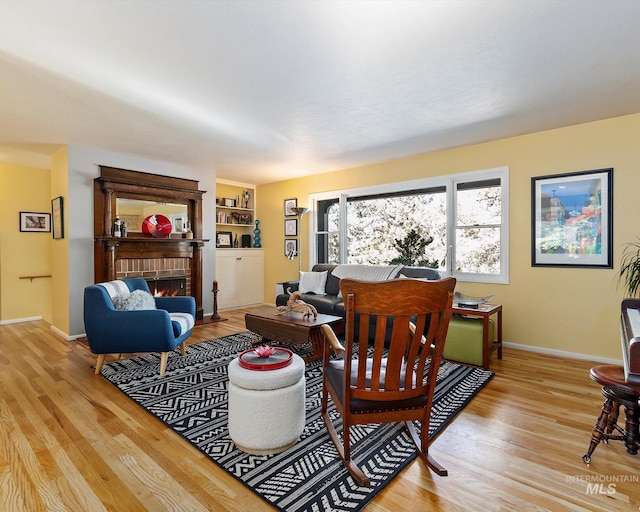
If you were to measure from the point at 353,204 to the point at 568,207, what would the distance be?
299cm

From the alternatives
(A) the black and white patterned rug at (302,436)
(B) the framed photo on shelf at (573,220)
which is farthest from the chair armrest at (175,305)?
(B) the framed photo on shelf at (573,220)

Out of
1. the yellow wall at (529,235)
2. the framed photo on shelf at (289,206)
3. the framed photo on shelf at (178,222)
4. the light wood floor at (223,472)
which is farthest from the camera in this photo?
the framed photo on shelf at (289,206)

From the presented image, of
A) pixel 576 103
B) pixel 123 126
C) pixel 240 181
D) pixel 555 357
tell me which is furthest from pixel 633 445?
pixel 240 181

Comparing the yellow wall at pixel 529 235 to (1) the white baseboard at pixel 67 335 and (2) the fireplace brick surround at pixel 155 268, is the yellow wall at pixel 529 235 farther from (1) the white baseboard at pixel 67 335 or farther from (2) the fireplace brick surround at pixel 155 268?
(1) the white baseboard at pixel 67 335

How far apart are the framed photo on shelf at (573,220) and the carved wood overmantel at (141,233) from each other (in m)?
4.84

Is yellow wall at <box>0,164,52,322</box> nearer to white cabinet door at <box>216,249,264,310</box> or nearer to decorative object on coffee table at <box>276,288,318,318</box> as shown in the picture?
white cabinet door at <box>216,249,264,310</box>

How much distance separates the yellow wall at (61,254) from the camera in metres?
4.46

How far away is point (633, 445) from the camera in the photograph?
6.31 ft

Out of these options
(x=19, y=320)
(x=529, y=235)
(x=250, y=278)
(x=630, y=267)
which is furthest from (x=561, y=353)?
(x=19, y=320)

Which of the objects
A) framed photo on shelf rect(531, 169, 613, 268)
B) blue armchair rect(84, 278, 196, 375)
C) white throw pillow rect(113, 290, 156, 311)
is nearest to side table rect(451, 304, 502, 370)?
framed photo on shelf rect(531, 169, 613, 268)

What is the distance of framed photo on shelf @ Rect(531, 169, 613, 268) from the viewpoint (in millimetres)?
3508

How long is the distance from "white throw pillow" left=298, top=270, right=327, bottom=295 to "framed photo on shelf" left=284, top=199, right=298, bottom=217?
170 cm

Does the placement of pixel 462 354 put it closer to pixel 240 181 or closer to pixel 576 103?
pixel 576 103
